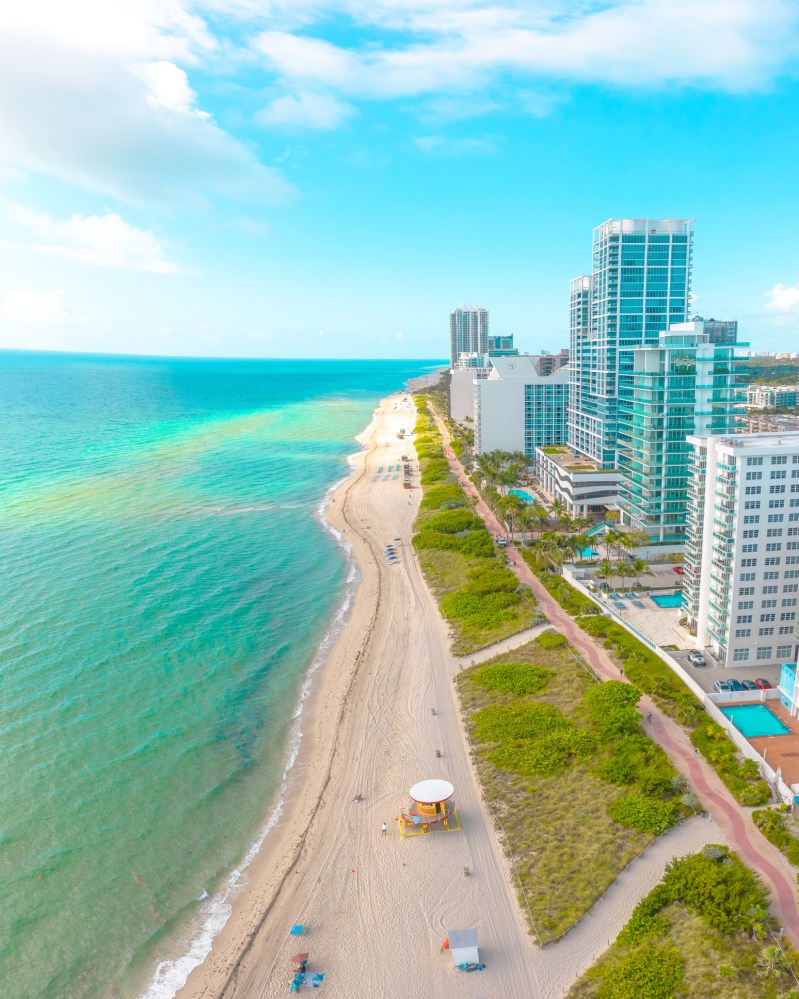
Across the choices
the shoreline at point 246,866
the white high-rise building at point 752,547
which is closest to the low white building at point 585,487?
the white high-rise building at point 752,547

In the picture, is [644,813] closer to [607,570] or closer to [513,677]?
[513,677]

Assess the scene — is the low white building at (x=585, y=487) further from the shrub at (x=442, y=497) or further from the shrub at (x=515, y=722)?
the shrub at (x=515, y=722)

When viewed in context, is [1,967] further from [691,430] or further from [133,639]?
[691,430]

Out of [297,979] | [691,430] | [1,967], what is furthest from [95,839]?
[691,430]

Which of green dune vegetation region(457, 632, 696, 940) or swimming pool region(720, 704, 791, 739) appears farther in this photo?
swimming pool region(720, 704, 791, 739)

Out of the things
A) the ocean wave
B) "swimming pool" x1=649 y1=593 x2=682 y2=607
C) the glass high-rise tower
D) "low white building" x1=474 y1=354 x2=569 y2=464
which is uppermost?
the glass high-rise tower

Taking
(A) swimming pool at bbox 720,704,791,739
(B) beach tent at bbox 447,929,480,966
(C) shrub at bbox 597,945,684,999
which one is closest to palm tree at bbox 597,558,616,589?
(A) swimming pool at bbox 720,704,791,739

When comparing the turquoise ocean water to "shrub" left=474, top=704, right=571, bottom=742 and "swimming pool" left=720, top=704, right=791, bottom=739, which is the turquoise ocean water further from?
"swimming pool" left=720, top=704, right=791, bottom=739

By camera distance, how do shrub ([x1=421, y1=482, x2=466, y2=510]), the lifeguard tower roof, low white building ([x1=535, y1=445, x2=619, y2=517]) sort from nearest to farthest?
the lifeguard tower roof → low white building ([x1=535, y1=445, x2=619, y2=517]) → shrub ([x1=421, y1=482, x2=466, y2=510])
